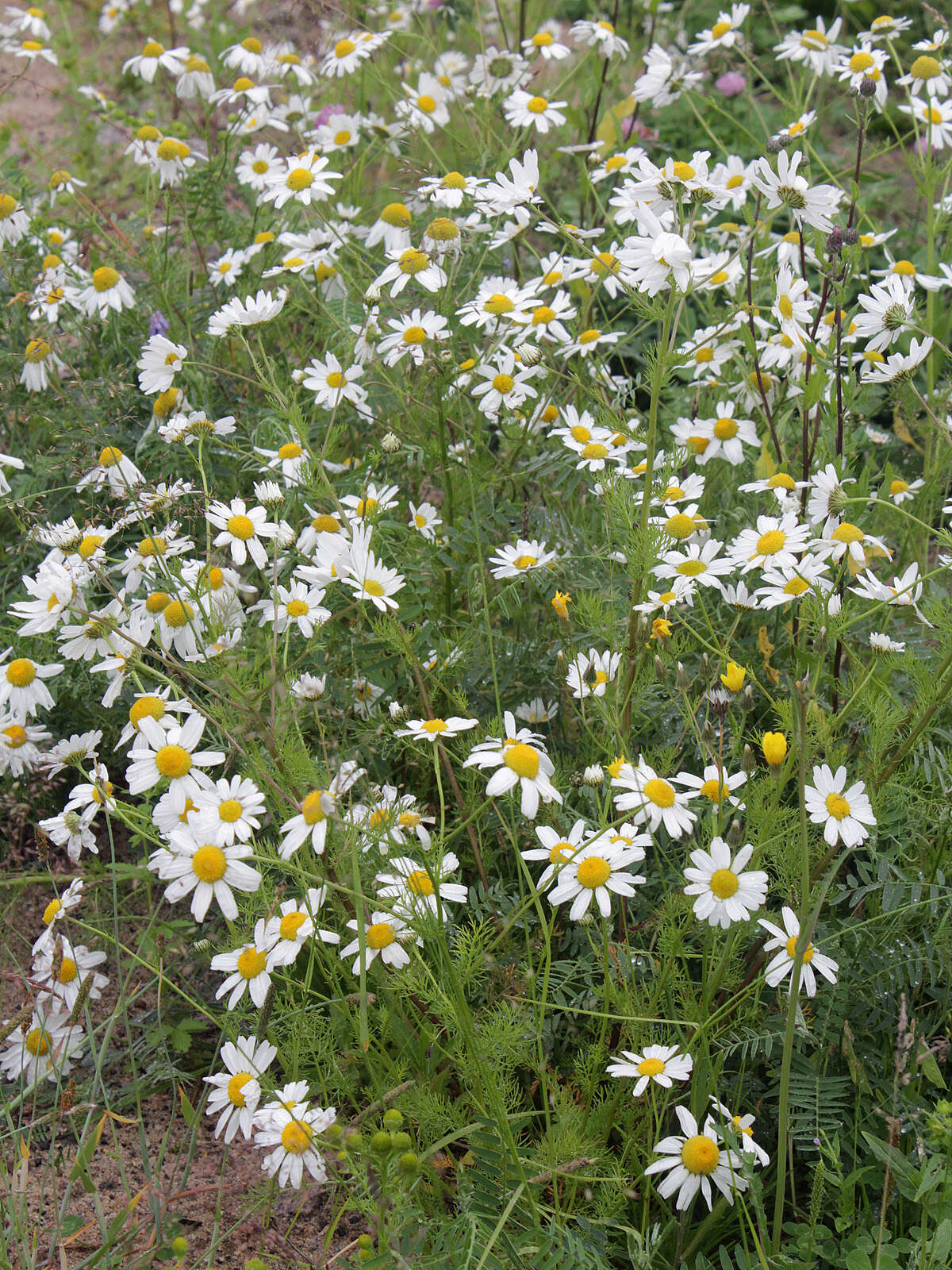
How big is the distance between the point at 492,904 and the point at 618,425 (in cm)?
85

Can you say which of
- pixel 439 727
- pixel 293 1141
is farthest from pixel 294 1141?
pixel 439 727

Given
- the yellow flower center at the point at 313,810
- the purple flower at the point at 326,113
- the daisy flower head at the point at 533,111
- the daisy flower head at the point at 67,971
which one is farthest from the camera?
the purple flower at the point at 326,113

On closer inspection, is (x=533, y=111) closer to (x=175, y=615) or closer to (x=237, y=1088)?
(x=175, y=615)

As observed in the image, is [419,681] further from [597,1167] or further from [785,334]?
[785,334]

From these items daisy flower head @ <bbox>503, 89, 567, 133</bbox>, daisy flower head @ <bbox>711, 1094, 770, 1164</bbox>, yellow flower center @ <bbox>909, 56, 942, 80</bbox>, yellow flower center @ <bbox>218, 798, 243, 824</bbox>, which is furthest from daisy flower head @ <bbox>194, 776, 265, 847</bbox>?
yellow flower center @ <bbox>909, 56, 942, 80</bbox>

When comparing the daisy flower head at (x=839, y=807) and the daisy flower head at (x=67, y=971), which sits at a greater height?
the daisy flower head at (x=839, y=807)

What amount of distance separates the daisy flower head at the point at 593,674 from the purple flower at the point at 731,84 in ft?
11.3

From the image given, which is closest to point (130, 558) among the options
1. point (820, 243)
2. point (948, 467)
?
point (820, 243)

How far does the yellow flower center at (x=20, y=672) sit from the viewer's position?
2.04 meters

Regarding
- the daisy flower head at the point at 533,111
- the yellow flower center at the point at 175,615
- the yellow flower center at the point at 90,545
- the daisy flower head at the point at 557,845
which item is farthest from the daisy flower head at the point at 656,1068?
the daisy flower head at the point at 533,111

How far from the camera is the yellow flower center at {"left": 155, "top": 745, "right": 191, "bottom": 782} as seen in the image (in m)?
1.55

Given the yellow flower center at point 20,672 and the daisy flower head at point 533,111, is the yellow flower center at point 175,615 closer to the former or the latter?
the yellow flower center at point 20,672

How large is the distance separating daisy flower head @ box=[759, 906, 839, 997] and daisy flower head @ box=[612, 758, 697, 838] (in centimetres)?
18

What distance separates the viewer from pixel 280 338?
3033 mm
